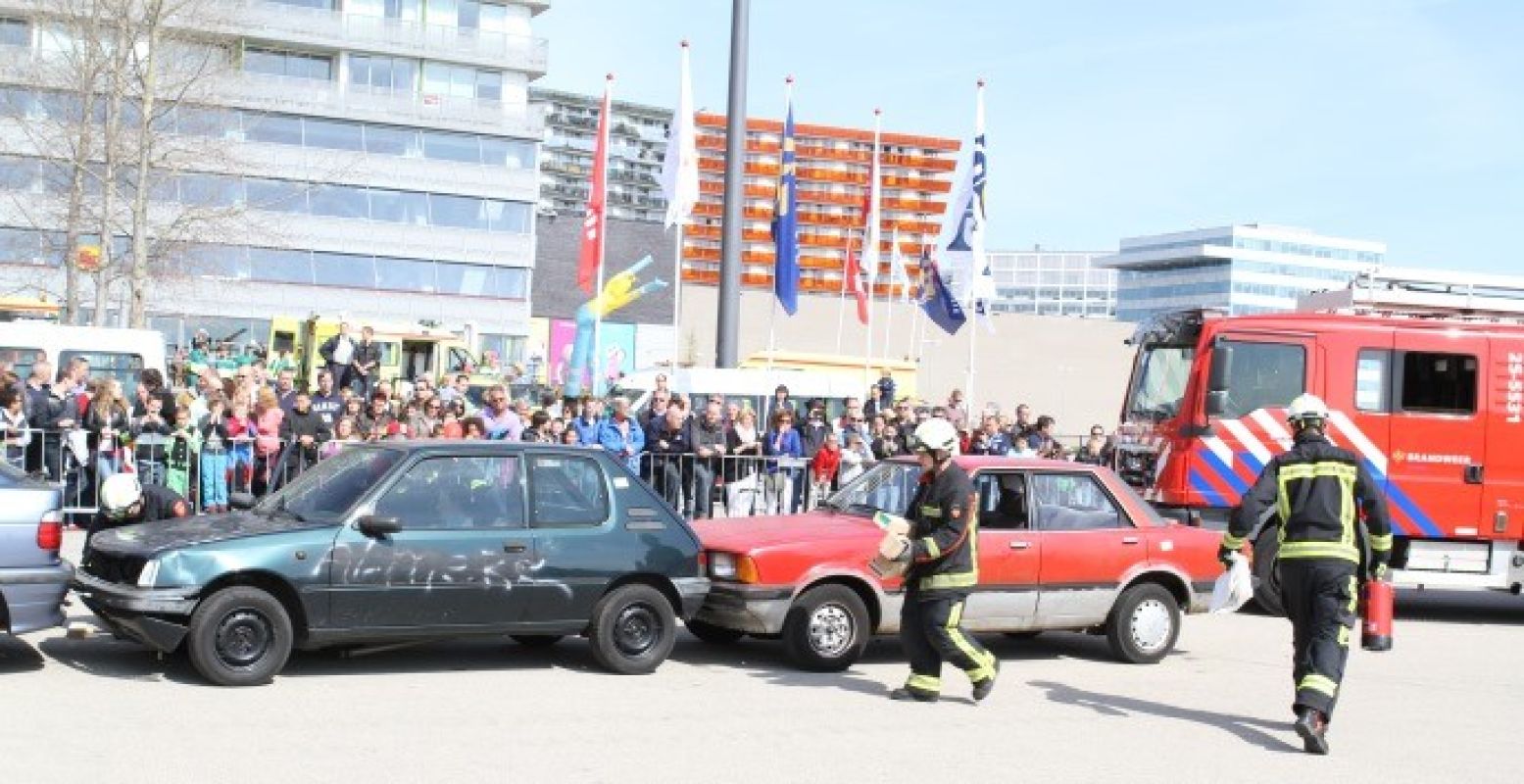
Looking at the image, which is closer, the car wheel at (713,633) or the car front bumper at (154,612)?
the car front bumper at (154,612)

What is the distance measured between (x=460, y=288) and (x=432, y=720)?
46260 millimetres

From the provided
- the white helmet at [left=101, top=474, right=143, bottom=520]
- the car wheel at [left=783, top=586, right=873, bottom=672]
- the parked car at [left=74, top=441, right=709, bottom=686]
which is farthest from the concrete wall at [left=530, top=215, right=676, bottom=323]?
the parked car at [left=74, top=441, right=709, bottom=686]

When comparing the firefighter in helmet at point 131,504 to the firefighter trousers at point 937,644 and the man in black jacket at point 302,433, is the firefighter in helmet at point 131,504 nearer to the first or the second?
the firefighter trousers at point 937,644

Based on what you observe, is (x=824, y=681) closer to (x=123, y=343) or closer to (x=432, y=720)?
(x=432, y=720)

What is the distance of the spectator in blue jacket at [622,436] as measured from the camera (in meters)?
17.7

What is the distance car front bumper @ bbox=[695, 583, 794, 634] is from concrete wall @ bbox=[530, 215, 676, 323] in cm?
5719

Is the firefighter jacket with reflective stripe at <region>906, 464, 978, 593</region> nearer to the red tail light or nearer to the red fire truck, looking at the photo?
the red tail light

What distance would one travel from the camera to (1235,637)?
1405 centimetres

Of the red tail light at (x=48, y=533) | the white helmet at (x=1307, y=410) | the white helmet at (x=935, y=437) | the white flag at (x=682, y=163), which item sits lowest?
the red tail light at (x=48, y=533)

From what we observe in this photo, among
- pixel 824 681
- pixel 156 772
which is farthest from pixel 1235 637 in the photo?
pixel 156 772

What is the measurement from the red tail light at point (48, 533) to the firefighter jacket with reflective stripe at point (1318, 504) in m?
7.11

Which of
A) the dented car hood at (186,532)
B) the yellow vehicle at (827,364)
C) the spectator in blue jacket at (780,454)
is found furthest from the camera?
the yellow vehicle at (827,364)

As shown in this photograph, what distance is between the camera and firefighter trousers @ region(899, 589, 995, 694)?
10.1 metres

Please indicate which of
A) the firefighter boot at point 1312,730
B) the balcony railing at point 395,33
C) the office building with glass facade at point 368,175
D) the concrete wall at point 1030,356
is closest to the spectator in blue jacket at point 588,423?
the firefighter boot at point 1312,730
